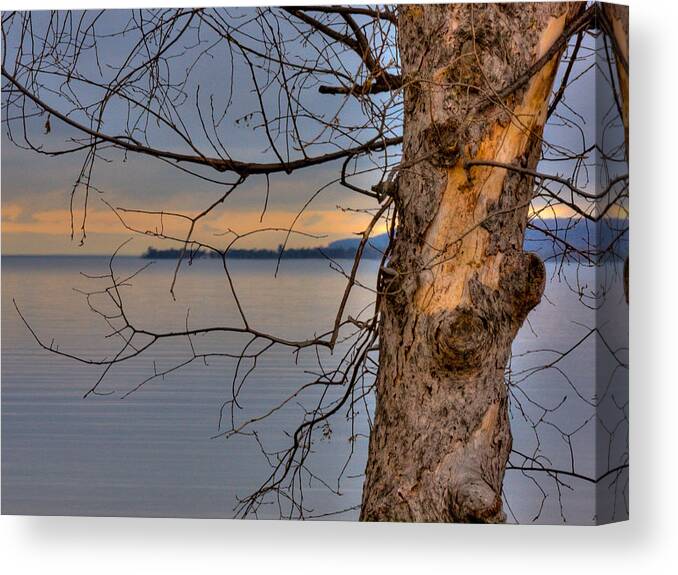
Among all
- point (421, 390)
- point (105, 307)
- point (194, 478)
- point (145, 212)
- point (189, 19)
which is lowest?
point (194, 478)

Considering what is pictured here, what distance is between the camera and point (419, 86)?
Result: 3.37 m

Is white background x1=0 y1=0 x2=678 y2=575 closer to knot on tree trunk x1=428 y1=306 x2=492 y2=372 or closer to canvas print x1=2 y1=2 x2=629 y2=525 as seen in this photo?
canvas print x1=2 y1=2 x2=629 y2=525

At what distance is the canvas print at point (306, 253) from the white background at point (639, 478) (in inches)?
4.1

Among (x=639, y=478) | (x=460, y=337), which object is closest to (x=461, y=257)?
(x=460, y=337)

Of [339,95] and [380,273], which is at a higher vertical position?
[339,95]

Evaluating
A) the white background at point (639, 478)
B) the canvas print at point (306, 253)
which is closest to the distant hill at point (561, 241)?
the canvas print at point (306, 253)

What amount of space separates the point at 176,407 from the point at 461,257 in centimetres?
97

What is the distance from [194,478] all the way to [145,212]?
0.81 meters

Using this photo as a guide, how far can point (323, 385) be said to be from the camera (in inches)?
140

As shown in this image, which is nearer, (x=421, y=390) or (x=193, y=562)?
(x=421, y=390)

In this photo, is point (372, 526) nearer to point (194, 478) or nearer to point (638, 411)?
point (194, 478)

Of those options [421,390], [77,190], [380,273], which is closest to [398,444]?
[421,390]

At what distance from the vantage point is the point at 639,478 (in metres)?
3.58

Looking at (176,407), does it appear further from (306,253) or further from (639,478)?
(639,478)
